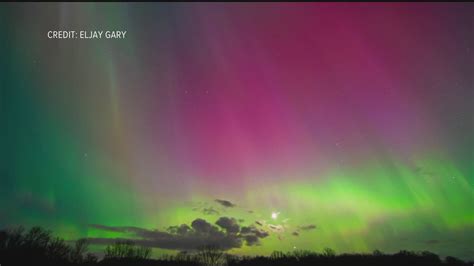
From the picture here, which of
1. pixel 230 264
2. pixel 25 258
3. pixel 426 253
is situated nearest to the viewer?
pixel 25 258

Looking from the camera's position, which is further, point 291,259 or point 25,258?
point 291,259

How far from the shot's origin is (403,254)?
211ft

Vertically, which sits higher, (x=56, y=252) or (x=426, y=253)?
(x=56, y=252)

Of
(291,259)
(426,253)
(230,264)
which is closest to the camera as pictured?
(426,253)

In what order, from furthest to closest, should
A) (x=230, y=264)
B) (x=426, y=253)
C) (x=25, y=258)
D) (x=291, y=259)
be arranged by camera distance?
(x=230, y=264) < (x=291, y=259) < (x=426, y=253) < (x=25, y=258)

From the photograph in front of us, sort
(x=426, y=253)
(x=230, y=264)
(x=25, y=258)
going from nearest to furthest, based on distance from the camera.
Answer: (x=25, y=258) < (x=426, y=253) < (x=230, y=264)

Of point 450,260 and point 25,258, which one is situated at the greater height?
point 25,258

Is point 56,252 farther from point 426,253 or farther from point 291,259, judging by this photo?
point 426,253

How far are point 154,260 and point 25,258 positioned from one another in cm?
2490

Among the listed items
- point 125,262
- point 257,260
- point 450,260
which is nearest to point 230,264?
point 257,260

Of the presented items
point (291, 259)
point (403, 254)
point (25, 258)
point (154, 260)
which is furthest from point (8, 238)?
point (403, 254)

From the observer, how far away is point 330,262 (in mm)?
65562

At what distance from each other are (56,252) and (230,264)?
118 ft

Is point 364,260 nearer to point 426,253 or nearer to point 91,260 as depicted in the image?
point 426,253
